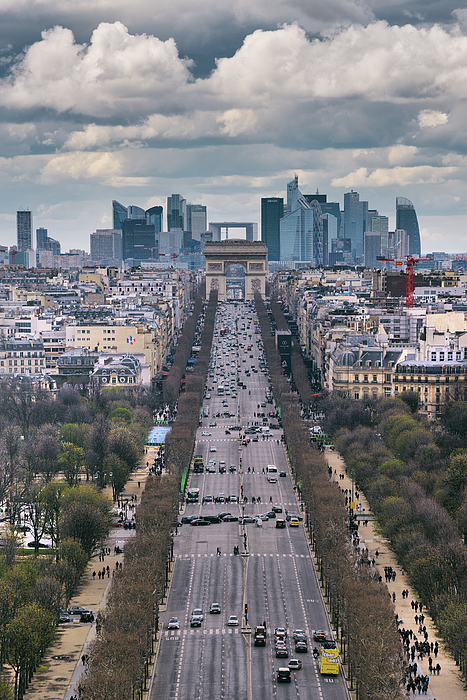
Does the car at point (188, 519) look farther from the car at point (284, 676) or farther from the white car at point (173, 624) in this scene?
the car at point (284, 676)

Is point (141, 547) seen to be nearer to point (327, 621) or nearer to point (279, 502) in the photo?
point (327, 621)

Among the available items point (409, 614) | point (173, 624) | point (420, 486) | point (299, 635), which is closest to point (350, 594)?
point (299, 635)

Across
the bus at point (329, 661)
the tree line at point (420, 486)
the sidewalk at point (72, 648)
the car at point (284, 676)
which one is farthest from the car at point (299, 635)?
the sidewalk at point (72, 648)

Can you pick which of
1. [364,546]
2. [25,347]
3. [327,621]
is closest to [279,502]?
[364,546]

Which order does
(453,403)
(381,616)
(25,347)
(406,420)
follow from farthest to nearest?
(25,347)
(453,403)
(406,420)
(381,616)

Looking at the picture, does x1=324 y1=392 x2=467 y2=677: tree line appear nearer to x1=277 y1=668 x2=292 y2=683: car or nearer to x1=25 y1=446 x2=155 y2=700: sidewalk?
x1=277 y1=668 x2=292 y2=683: car
